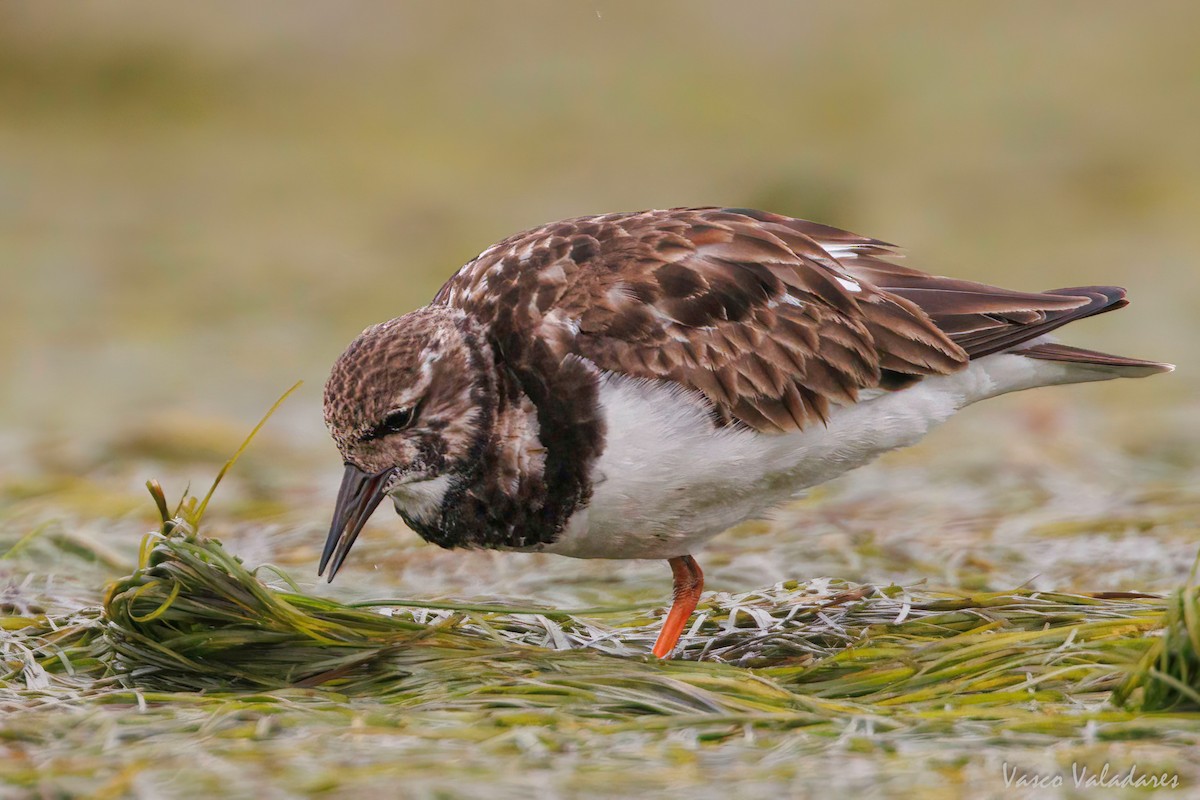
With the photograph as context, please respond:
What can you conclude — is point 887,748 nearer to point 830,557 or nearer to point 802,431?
point 802,431

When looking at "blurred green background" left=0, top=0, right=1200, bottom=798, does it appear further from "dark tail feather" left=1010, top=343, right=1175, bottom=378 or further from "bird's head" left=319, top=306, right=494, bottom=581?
"bird's head" left=319, top=306, right=494, bottom=581

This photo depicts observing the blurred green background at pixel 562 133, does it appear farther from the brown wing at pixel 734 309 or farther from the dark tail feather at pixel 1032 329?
the brown wing at pixel 734 309

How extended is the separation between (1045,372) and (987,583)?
74 cm

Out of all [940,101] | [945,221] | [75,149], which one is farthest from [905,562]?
[75,149]

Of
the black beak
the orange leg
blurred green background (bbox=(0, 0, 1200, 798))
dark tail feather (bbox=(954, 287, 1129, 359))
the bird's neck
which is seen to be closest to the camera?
the bird's neck

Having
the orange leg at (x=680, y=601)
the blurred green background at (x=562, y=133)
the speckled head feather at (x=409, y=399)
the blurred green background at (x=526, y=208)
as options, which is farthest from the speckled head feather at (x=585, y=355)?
the blurred green background at (x=562, y=133)

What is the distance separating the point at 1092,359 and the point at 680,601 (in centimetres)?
140

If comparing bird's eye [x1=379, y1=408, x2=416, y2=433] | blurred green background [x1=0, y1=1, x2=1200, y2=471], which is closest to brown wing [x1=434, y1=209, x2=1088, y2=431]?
bird's eye [x1=379, y1=408, x2=416, y2=433]

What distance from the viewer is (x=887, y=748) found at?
10.4 ft

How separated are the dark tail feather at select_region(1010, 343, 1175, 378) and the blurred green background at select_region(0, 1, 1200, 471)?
5174 mm

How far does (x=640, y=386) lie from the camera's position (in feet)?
13.2

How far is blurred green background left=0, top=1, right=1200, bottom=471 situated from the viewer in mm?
10219

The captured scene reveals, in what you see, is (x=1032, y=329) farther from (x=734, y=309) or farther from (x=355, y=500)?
(x=355, y=500)

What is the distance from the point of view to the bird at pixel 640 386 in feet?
13.1
